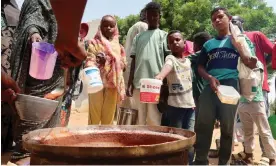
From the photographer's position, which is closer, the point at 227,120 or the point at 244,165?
the point at 227,120

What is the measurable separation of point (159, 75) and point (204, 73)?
47 centimetres

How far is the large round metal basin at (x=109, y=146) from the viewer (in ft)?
4.67

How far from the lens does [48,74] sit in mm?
2893

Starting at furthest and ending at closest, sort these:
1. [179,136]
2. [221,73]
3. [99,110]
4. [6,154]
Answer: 1. [99,110]
2. [6,154]
3. [221,73]
4. [179,136]

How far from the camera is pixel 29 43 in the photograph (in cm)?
340

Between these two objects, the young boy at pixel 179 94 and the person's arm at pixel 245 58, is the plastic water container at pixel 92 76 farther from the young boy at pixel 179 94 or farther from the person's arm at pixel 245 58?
the person's arm at pixel 245 58

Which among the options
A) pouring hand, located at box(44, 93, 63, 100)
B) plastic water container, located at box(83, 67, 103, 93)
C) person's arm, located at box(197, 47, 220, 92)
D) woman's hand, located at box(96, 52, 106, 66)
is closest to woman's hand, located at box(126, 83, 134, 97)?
woman's hand, located at box(96, 52, 106, 66)

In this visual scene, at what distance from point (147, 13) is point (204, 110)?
5.16ft

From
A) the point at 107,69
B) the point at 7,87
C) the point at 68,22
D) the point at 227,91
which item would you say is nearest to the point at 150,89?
the point at 227,91

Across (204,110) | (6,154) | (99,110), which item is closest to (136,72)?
(99,110)

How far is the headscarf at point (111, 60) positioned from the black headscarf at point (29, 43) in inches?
39.5

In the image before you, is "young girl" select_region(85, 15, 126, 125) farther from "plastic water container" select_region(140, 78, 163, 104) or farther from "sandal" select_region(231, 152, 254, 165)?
"sandal" select_region(231, 152, 254, 165)

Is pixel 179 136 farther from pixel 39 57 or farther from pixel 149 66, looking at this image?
pixel 149 66

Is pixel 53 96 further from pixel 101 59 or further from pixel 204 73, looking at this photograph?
pixel 101 59
